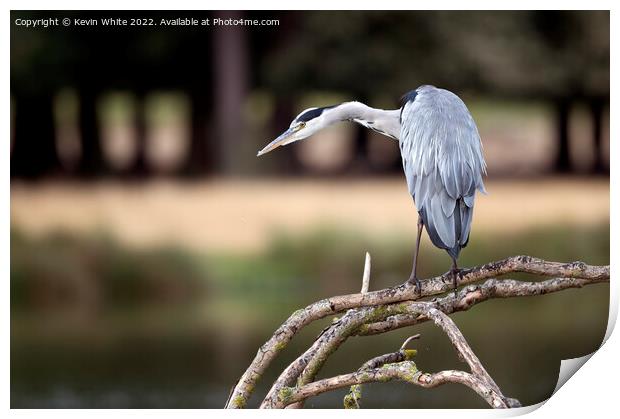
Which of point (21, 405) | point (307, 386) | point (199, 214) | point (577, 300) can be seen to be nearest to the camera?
point (307, 386)

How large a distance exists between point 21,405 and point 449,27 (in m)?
2.06

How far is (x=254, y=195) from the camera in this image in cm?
416

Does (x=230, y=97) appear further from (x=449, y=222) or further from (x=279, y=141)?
(x=449, y=222)

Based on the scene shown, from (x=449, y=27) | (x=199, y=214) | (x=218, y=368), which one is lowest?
(x=218, y=368)

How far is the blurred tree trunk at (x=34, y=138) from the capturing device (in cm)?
385

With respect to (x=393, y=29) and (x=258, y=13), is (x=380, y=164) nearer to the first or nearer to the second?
(x=393, y=29)

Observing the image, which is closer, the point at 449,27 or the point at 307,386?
the point at 307,386

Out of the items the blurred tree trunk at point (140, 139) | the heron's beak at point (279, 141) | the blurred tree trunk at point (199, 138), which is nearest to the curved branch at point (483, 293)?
the heron's beak at point (279, 141)

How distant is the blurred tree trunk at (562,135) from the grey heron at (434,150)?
996 mm

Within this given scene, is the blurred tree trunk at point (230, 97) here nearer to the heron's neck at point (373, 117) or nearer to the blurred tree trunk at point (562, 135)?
the heron's neck at point (373, 117)

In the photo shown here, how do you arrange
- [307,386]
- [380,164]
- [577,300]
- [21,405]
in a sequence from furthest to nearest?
[380,164]
[577,300]
[21,405]
[307,386]
